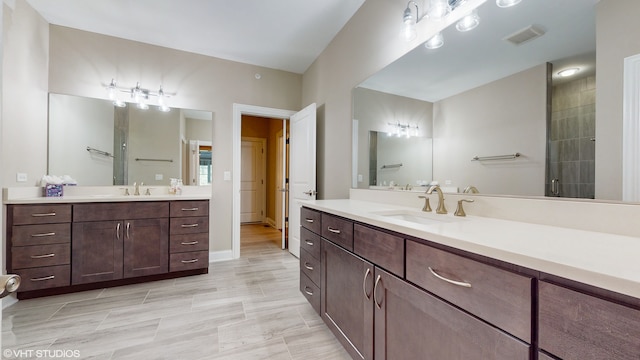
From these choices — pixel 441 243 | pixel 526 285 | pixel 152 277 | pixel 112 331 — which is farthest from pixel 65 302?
pixel 526 285

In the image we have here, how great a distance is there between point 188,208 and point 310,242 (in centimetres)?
154

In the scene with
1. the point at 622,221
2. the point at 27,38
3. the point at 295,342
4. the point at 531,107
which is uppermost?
the point at 27,38

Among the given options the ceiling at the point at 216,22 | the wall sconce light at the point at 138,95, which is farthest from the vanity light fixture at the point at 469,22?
the wall sconce light at the point at 138,95

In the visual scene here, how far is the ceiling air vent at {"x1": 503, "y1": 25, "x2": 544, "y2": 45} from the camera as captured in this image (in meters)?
1.20

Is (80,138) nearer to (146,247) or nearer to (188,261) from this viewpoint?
(146,247)

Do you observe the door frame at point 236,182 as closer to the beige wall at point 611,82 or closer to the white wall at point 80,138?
the white wall at point 80,138

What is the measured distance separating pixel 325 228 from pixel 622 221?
136 centimetres

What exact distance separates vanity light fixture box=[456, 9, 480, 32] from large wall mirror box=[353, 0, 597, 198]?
3 cm

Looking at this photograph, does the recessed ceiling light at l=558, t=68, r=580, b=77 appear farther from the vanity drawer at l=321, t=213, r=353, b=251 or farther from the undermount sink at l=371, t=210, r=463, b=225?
the vanity drawer at l=321, t=213, r=353, b=251

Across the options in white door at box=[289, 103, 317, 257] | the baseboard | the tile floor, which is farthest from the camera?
the baseboard

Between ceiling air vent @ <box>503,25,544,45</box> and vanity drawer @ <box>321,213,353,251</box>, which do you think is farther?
vanity drawer @ <box>321,213,353,251</box>

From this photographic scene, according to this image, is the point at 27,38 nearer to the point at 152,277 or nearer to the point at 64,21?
the point at 64,21

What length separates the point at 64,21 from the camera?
8.73 ft

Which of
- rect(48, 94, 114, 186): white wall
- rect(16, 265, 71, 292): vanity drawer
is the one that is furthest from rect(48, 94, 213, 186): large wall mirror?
rect(16, 265, 71, 292): vanity drawer
